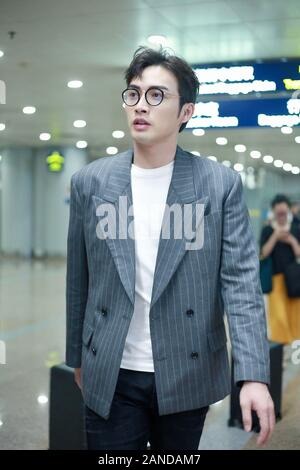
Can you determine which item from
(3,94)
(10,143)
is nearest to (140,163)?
(3,94)

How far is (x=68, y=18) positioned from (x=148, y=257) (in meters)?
2.51

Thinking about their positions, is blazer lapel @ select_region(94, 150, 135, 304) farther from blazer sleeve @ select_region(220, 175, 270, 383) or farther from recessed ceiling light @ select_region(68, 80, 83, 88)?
recessed ceiling light @ select_region(68, 80, 83, 88)

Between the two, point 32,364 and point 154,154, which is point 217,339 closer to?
point 154,154

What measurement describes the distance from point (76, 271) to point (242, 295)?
55 cm

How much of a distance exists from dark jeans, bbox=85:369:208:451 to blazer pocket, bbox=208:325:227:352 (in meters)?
0.20

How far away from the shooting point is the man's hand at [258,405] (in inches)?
67.3

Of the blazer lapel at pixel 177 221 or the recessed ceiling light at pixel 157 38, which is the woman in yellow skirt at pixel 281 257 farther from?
the blazer lapel at pixel 177 221

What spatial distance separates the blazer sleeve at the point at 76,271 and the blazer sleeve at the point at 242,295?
45 cm

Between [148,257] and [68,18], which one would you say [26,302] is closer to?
[68,18]

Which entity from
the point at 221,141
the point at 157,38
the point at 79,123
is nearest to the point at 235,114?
the point at 221,141

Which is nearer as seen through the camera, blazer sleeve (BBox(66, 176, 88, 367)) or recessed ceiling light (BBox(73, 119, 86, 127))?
blazer sleeve (BBox(66, 176, 88, 367))

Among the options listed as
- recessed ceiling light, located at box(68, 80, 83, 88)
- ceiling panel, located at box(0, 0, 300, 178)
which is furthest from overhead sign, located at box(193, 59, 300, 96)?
recessed ceiling light, located at box(68, 80, 83, 88)

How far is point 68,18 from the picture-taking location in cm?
389

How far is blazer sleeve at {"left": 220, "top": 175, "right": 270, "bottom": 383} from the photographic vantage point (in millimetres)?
1762
